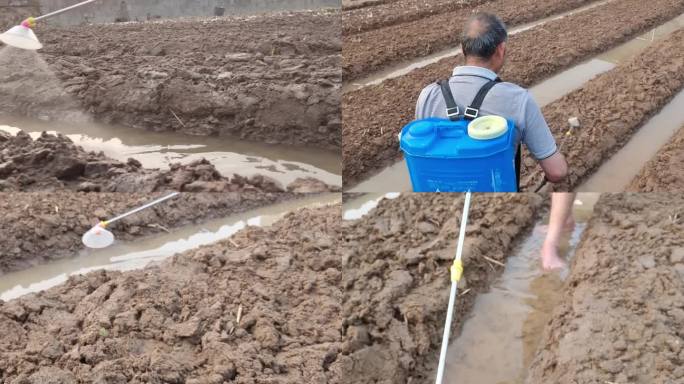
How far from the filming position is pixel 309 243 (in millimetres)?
4426

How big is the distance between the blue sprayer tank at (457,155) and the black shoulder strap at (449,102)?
4cm

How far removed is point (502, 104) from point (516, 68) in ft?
15.4

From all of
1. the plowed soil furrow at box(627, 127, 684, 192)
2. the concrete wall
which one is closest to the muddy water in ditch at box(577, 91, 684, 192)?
the plowed soil furrow at box(627, 127, 684, 192)

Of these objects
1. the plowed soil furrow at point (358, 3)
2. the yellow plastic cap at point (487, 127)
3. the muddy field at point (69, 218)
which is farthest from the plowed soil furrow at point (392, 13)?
the yellow plastic cap at point (487, 127)

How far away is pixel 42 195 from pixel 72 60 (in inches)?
113

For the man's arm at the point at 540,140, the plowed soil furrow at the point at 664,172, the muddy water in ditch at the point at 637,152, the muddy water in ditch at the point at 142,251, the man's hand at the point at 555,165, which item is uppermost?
the man's arm at the point at 540,140

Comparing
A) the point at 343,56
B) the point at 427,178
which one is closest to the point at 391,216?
the point at 427,178

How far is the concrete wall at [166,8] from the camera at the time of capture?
34.4 feet

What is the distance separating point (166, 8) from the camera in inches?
449

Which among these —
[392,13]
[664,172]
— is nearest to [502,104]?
[664,172]

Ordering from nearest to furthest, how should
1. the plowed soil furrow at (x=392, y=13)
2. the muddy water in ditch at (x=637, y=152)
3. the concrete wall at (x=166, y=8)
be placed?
the muddy water in ditch at (x=637, y=152) < the plowed soil furrow at (x=392, y=13) < the concrete wall at (x=166, y=8)

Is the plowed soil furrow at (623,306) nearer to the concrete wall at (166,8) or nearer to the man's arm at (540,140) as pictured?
the man's arm at (540,140)

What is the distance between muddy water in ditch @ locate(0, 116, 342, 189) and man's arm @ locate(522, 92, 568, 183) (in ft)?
7.78

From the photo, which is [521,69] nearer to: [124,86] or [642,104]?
[642,104]
